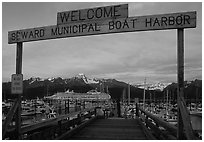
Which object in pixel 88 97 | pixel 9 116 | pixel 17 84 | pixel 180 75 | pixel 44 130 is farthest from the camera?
Result: pixel 88 97

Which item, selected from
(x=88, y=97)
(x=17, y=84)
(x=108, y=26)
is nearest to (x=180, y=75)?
(x=108, y=26)

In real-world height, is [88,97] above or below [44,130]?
below

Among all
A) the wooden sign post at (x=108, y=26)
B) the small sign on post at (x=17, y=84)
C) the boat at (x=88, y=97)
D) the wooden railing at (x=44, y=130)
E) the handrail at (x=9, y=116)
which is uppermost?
the wooden sign post at (x=108, y=26)

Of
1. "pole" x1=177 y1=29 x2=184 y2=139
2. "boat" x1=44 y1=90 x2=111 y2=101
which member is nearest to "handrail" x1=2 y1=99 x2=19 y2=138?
"pole" x1=177 y1=29 x2=184 y2=139

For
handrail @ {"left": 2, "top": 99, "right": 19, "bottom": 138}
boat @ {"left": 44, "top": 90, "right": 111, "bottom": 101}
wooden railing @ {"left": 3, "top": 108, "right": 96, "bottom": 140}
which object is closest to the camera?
handrail @ {"left": 2, "top": 99, "right": 19, "bottom": 138}

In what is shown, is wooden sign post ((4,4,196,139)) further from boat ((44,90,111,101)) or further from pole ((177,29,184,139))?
boat ((44,90,111,101))

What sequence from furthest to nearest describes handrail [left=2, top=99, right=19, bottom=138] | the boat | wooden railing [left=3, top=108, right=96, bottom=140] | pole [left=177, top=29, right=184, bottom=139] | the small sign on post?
the boat → wooden railing [left=3, top=108, right=96, bottom=140] → the small sign on post → handrail [left=2, top=99, right=19, bottom=138] → pole [left=177, top=29, right=184, bottom=139]

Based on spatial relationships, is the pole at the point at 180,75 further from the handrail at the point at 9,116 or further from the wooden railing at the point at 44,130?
the handrail at the point at 9,116

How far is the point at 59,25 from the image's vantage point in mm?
6562

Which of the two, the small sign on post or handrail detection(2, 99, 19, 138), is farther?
the small sign on post

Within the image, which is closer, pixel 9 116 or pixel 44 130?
pixel 9 116

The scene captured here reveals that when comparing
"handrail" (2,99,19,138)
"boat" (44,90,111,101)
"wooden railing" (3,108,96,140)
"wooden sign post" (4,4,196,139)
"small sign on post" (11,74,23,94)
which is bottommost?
"boat" (44,90,111,101)

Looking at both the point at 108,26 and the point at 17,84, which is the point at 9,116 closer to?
the point at 17,84

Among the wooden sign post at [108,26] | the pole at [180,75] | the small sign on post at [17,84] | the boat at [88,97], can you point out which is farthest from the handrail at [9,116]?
the boat at [88,97]
